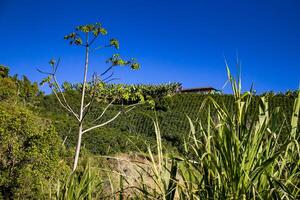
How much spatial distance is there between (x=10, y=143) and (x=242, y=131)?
1126 cm

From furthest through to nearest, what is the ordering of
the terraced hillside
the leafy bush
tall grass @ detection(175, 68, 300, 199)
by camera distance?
the terraced hillside → the leafy bush → tall grass @ detection(175, 68, 300, 199)

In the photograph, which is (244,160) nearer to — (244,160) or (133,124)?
(244,160)

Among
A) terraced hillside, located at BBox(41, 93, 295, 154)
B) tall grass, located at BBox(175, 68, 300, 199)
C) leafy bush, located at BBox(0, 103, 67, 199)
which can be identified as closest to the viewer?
tall grass, located at BBox(175, 68, 300, 199)

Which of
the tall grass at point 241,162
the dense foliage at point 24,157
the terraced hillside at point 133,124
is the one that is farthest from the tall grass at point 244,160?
the terraced hillside at point 133,124

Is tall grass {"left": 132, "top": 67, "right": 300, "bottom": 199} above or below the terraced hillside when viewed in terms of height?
below

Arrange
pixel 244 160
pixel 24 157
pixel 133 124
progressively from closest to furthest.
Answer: pixel 244 160
pixel 24 157
pixel 133 124

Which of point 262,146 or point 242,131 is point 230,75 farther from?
point 262,146

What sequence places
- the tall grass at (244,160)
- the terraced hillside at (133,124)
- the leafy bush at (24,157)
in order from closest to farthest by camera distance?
the tall grass at (244,160) → the leafy bush at (24,157) → the terraced hillside at (133,124)

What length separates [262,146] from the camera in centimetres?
155

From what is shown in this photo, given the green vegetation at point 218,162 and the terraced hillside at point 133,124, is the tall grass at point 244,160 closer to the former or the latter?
the green vegetation at point 218,162

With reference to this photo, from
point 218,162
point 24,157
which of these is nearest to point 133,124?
point 24,157

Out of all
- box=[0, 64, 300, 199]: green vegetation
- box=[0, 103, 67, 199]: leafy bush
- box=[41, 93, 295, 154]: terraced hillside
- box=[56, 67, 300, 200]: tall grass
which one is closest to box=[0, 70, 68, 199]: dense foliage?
box=[0, 103, 67, 199]: leafy bush

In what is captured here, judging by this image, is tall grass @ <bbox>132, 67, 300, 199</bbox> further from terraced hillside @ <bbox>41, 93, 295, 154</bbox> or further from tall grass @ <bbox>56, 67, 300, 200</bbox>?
terraced hillside @ <bbox>41, 93, 295, 154</bbox>

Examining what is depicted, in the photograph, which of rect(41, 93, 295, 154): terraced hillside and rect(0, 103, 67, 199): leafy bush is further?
rect(41, 93, 295, 154): terraced hillside
